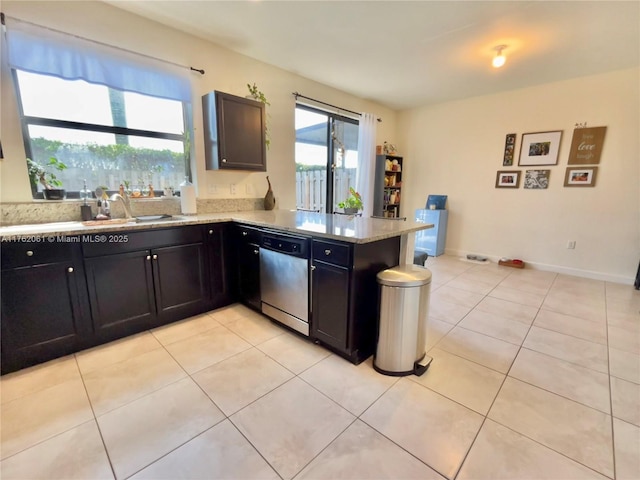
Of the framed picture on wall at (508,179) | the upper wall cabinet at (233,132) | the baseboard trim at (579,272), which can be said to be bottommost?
the baseboard trim at (579,272)

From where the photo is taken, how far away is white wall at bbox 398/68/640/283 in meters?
3.38

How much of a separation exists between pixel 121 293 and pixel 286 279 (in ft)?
3.96

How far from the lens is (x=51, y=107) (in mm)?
2145

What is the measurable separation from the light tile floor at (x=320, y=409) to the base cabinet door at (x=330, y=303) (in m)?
0.16

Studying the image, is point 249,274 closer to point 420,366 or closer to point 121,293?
point 121,293

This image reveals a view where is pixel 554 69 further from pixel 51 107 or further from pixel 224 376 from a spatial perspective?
pixel 51 107

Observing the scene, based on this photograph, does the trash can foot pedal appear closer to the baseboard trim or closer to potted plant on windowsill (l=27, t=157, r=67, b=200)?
potted plant on windowsill (l=27, t=157, r=67, b=200)

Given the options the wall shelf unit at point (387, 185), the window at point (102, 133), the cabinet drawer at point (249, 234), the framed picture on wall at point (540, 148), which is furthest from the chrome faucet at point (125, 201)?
the framed picture on wall at point (540, 148)

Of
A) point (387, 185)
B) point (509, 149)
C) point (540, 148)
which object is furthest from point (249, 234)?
point (540, 148)

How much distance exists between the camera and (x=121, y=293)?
6.79 ft

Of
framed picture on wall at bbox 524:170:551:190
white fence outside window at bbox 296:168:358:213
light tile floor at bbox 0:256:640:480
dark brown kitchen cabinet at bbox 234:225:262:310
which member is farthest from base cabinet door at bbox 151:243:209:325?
framed picture on wall at bbox 524:170:551:190

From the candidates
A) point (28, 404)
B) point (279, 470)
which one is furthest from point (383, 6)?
point (28, 404)

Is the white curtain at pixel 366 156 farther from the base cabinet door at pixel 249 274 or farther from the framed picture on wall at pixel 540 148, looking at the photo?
the base cabinet door at pixel 249 274

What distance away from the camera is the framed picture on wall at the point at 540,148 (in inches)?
148
